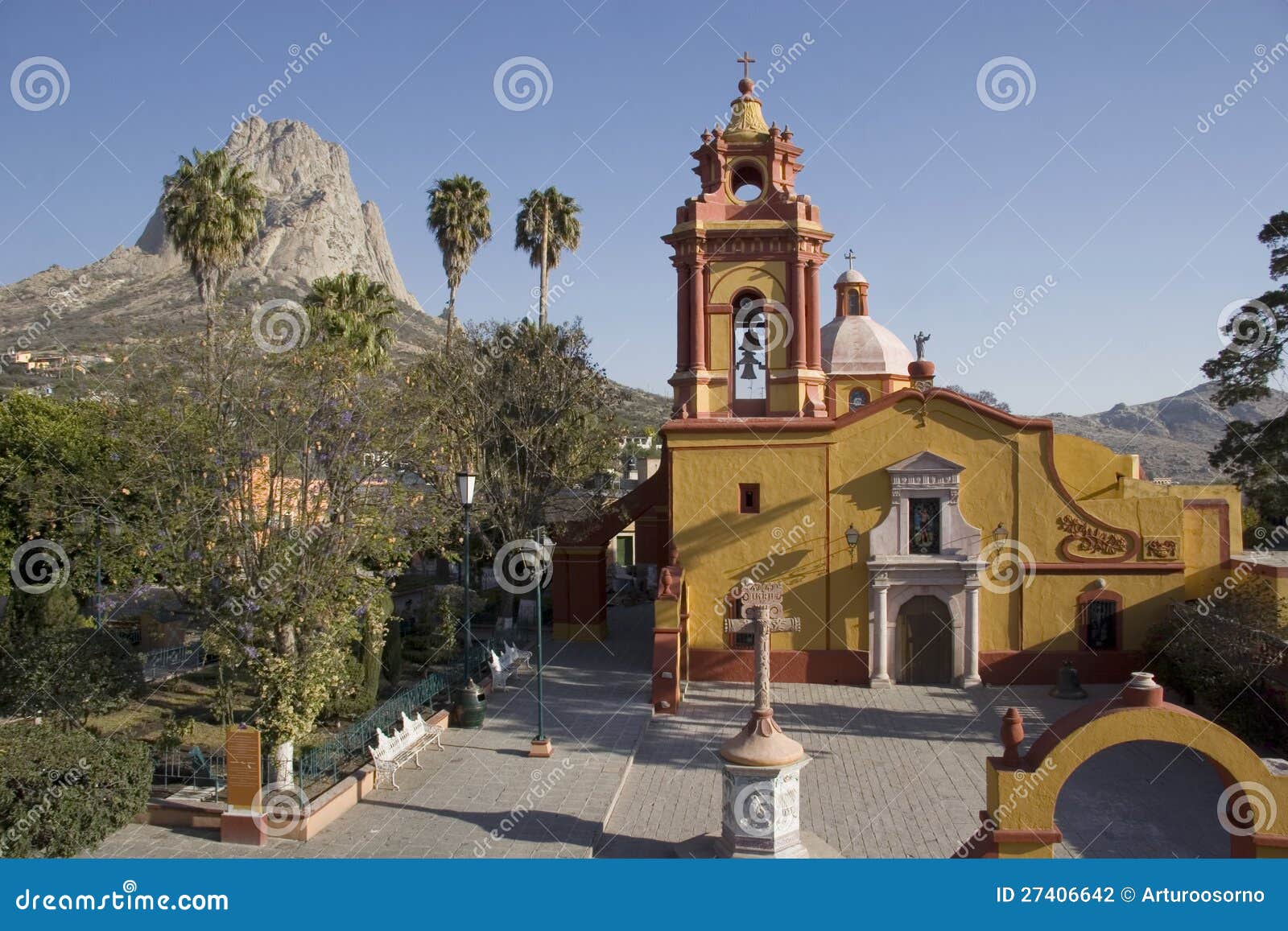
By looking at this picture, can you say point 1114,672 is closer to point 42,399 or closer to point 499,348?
point 499,348

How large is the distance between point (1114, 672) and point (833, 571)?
6.53m

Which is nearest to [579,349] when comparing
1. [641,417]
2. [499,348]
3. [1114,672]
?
[499,348]

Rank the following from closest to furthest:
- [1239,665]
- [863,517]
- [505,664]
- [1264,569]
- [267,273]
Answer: [1239,665] → [1264,569] → [863,517] → [505,664] → [267,273]

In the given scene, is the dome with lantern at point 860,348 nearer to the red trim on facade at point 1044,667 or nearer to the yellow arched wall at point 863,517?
the yellow arched wall at point 863,517

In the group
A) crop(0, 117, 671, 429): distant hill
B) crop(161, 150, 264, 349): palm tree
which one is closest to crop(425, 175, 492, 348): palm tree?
crop(0, 117, 671, 429): distant hill

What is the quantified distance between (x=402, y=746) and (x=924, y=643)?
11849 mm

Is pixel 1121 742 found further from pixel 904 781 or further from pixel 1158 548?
pixel 1158 548

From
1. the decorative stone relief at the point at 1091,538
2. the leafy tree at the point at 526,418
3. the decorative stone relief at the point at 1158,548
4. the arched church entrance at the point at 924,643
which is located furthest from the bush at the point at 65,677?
the decorative stone relief at the point at 1158,548

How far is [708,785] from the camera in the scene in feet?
49.4

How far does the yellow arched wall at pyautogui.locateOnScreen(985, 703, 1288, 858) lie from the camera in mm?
9477

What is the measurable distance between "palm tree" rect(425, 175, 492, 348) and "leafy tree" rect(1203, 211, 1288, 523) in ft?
78.5

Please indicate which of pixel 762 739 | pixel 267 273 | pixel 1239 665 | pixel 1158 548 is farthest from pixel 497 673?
pixel 267 273

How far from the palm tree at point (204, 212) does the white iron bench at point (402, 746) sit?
13805 mm

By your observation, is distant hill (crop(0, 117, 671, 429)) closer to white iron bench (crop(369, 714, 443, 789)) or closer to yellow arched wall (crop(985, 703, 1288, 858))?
white iron bench (crop(369, 714, 443, 789))
